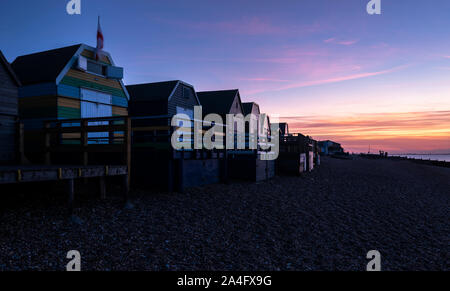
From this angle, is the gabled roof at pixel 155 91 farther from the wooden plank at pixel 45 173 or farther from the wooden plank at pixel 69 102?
the wooden plank at pixel 45 173

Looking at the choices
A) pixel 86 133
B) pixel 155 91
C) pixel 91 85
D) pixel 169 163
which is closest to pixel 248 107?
pixel 155 91

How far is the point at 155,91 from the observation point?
23859 millimetres

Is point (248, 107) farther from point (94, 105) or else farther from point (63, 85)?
point (63, 85)

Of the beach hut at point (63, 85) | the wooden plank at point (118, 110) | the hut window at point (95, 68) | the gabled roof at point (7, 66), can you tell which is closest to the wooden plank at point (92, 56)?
the beach hut at point (63, 85)

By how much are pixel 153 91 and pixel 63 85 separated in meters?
10.6

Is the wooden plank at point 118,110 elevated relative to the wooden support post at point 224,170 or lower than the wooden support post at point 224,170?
elevated

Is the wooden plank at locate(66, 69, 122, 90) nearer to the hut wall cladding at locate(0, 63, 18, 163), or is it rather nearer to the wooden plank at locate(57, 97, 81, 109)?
the wooden plank at locate(57, 97, 81, 109)

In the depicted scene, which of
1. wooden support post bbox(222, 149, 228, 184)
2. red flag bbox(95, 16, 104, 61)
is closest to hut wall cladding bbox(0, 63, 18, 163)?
red flag bbox(95, 16, 104, 61)

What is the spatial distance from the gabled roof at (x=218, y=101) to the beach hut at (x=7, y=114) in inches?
769

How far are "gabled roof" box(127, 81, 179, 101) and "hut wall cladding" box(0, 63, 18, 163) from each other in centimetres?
1156

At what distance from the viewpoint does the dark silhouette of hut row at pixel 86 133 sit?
31.3 feet
